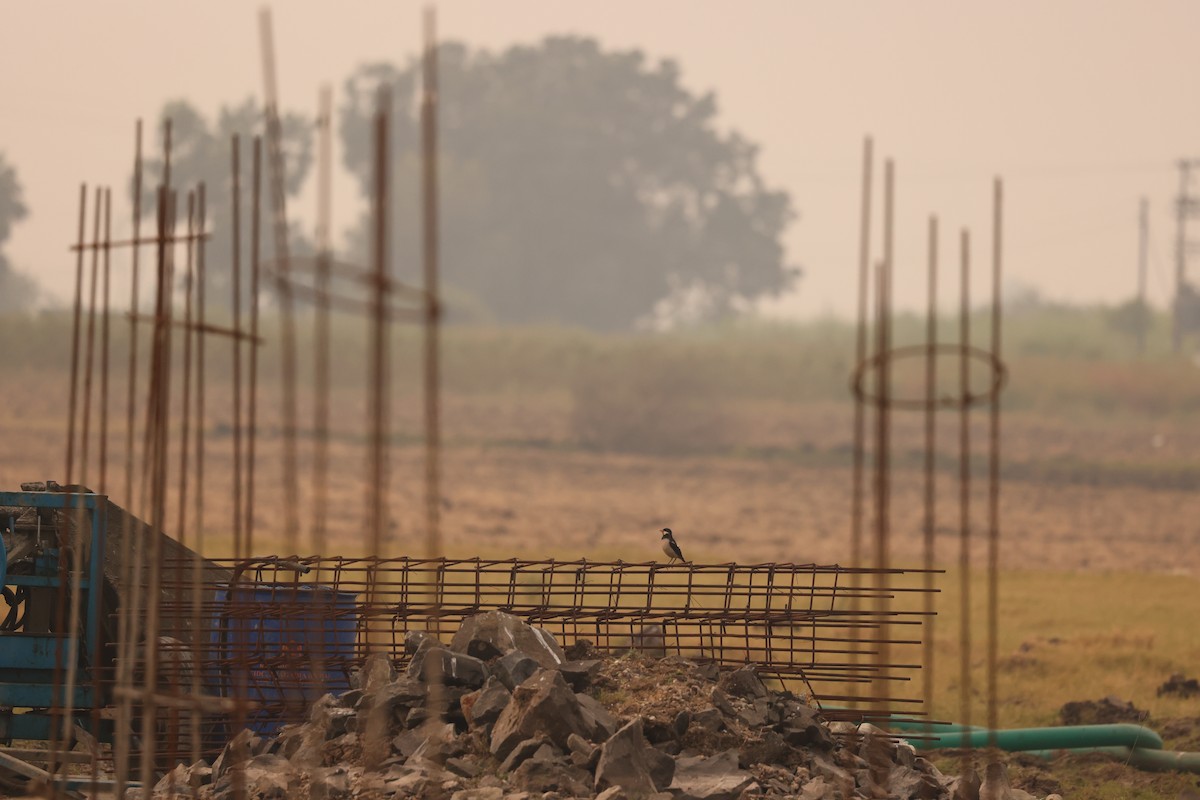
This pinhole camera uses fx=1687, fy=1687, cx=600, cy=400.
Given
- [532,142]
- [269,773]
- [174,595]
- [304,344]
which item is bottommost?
[269,773]

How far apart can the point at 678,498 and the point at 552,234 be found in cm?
3106

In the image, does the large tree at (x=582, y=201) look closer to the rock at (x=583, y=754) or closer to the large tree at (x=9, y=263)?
the large tree at (x=9, y=263)

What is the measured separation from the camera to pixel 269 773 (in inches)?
330

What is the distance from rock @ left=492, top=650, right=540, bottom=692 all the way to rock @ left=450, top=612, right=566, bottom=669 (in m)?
0.22

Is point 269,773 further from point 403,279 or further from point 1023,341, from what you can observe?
point 403,279

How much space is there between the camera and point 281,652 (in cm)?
966

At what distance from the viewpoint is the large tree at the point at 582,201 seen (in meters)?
65.1

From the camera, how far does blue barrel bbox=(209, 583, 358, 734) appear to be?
9.36 meters

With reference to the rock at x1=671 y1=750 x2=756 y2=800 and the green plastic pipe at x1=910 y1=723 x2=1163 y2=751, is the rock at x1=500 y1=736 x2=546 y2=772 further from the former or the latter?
the green plastic pipe at x1=910 y1=723 x2=1163 y2=751

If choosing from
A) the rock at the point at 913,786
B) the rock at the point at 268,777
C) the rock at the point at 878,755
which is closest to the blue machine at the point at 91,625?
the rock at the point at 268,777

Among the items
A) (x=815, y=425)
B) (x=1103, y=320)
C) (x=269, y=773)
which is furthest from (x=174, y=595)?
(x=1103, y=320)

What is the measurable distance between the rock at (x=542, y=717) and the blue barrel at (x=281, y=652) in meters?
1.21

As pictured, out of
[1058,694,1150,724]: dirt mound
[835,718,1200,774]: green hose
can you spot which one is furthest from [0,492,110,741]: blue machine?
[1058,694,1150,724]: dirt mound

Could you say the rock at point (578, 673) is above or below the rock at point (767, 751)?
above
